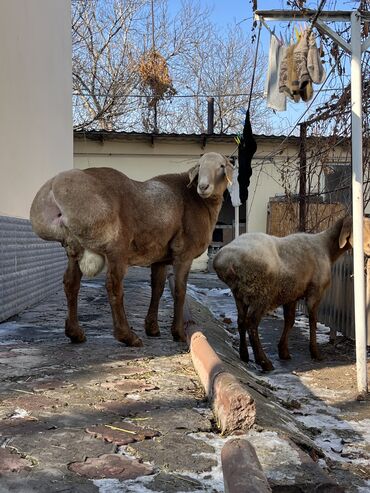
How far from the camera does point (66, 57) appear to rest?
12836mm

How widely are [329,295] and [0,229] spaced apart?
510cm

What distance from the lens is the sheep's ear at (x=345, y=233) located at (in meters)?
7.87

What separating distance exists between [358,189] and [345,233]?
2305mm

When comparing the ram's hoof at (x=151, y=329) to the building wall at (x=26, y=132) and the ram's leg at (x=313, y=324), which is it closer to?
the building wall at (x=26, y=132)

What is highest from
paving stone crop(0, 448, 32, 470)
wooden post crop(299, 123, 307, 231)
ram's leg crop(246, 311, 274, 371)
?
wooden post crop(299, 123, 307, 231)

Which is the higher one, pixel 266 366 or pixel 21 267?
pixel 21 267

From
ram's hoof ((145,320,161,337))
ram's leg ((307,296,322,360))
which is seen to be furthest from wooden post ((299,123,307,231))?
ram's hoof ((145,320,161,337))

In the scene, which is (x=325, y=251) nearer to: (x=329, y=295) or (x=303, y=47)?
(x=329, y=295)

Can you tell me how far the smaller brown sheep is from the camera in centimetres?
714

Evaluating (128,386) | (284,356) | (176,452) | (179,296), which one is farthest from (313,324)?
(176,452)

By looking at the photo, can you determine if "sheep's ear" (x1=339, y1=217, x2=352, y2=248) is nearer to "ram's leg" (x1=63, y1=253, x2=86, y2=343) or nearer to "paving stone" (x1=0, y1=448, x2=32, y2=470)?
"ram's leg" (x1=63, y1=253, x2=86, y2=343)

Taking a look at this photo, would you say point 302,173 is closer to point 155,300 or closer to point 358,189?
point 358,189

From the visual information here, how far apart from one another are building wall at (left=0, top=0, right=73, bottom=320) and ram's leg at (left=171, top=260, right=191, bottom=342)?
7.29ft

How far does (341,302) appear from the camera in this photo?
8570 millimetres
